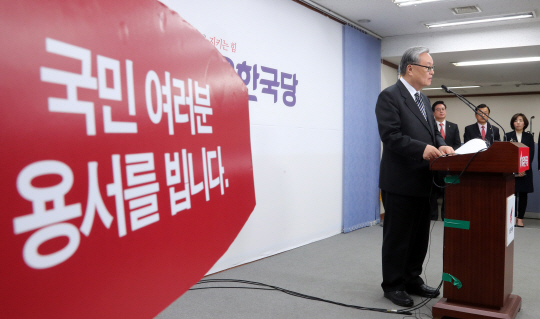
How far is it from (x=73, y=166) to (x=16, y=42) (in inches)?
5.8

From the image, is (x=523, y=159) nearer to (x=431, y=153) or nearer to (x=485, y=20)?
(x=431, y=153)

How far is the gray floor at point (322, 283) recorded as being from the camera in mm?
2352

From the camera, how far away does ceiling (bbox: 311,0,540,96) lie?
4.41 meters

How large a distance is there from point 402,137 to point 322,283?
Result: 1.17 m

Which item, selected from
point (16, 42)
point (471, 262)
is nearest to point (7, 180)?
point (16, 42)

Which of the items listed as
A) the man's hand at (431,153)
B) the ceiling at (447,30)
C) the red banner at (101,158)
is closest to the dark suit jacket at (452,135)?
the ceiling at (447,30)

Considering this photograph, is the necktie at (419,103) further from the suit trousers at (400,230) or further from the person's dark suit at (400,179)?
the suit trousers at (400,230)

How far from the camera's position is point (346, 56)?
4828 millimetres

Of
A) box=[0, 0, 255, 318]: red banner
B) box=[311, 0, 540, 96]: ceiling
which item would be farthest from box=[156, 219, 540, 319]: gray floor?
box=[311, 0, 540, 96]: ceiling

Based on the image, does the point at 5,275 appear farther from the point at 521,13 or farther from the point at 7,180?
the point at 521,13

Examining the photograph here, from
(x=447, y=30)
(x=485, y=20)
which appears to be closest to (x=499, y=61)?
(x=447, y=30)

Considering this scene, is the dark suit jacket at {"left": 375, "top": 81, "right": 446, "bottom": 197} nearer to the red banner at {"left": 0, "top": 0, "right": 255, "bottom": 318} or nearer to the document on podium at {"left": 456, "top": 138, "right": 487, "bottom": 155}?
the document on podium at {"left": 456, "top": 138, "right": 487, "bottom": 155}

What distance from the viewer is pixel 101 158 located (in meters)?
0.55

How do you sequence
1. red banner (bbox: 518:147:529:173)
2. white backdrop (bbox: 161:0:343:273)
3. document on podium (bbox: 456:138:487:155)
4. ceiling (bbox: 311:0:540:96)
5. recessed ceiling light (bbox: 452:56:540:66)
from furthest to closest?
1. recessed ceiling light (bbox: 452:56:540:66)
2. ceiling (bbox: 311:0:540:96)
3. white backdrop (bbox: 161:0:343:273)
4. document on podium (bbox: 456:138:487:155)
5. red banner (bbox: 518:147:529:173)
